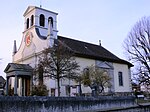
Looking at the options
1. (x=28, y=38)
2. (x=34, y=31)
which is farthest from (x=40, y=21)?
(x=28, y=38)

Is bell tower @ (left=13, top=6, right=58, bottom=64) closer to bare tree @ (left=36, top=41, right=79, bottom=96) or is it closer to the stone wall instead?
bare tree @ (left=36, top=41, right=79, bottom=96)

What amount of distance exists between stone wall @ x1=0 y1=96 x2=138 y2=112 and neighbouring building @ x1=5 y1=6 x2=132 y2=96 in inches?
493

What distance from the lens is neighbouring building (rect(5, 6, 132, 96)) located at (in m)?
29.4

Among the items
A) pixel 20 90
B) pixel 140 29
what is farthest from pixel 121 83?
pixel 20 90

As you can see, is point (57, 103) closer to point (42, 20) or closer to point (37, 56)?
point (37, 56)

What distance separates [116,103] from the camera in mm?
17250

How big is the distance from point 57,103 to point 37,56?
19.1 m

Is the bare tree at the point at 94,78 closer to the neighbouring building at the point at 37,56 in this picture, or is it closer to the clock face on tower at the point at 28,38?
the neighbouring building at the point at 37,56

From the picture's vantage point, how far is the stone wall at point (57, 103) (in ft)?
34.3

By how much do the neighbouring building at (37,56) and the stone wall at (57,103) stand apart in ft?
41.1

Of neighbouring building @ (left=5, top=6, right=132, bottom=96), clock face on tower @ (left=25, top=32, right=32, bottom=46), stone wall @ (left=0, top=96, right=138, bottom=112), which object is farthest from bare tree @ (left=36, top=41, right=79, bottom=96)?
clock face on tower @ (left=25, top=32, right=32, bottom=46)

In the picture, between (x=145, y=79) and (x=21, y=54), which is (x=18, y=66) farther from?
(x=145, y=79)

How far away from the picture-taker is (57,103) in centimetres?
1278

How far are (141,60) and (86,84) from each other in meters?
10.6
